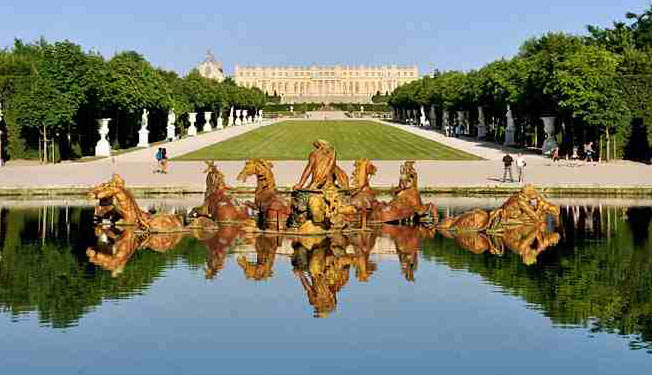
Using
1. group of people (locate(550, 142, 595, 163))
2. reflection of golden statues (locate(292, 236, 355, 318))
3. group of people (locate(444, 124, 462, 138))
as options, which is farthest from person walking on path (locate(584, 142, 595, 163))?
group of people (locate(444, 124, 462, 138))

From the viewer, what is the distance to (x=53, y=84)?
42.8 meters

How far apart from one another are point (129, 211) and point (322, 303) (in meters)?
8.19

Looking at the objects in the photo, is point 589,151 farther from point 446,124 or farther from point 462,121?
point 446,124

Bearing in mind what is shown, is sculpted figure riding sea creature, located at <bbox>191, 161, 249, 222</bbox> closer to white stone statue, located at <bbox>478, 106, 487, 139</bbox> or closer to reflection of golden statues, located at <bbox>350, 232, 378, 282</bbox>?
reflection of golden statues, located at <bbox>350, 232, 378, 282</bbox>

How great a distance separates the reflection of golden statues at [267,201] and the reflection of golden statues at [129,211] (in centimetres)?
160

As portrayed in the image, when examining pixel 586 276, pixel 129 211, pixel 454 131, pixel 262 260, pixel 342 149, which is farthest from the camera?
pixel 454 131

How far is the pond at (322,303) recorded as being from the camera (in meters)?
11.4

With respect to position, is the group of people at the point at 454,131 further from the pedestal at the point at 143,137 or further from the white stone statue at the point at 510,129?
the pedestal at the point at 143,137

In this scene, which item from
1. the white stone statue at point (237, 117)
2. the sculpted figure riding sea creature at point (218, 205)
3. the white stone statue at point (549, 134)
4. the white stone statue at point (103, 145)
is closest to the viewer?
the sculpted figure riding sea creature at point (218, 205)

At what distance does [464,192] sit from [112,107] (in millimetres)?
29577

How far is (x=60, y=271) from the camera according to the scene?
16.5 metres

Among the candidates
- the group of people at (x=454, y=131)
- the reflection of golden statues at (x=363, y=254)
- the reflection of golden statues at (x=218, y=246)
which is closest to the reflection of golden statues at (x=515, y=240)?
the reflection of golden statues at (x=363, y=254)

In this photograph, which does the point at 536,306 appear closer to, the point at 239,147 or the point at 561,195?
the point at 561,195

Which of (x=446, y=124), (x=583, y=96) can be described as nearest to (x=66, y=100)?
(x=583, y=96)
